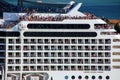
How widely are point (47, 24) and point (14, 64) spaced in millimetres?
3410

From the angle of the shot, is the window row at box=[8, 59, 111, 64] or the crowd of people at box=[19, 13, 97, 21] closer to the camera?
the window row at box=[8, 59, 111, 64]

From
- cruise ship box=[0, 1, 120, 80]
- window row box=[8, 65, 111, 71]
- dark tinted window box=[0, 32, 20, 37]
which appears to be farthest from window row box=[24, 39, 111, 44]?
window row box=[8, 65, 111, 71]

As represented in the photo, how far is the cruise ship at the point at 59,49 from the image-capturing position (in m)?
46.1

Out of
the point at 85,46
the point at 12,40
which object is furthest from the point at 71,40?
the point at 12,40

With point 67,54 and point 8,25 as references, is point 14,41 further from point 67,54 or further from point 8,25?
point 67,54

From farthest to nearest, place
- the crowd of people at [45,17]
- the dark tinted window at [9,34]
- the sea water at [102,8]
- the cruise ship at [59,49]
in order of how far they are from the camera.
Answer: the sea water at [102,8] < the crowd of people at [45,17] < the dark tinted window at [9,34] < the cruise ship at [59,49]

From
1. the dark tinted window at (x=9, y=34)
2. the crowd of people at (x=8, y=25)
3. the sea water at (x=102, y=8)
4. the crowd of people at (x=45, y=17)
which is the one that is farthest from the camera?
the sea water at (x=102, y=8)

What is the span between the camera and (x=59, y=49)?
46.2m

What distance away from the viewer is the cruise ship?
46.1 metres

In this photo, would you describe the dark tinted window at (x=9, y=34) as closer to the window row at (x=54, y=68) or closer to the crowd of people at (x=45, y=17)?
the crowd of people at (x=45, y=17)

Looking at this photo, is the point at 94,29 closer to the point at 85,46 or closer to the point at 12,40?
the point at 85,46

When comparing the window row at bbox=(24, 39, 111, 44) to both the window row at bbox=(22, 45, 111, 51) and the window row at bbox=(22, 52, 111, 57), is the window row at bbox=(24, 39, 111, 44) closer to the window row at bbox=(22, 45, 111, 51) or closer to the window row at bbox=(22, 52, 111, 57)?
the window row at bbox=(22, 45, 111, 51)

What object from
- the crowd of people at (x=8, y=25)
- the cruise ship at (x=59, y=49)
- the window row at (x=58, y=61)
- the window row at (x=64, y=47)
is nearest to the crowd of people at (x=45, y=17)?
the cruise ship at (x=59, y=49)

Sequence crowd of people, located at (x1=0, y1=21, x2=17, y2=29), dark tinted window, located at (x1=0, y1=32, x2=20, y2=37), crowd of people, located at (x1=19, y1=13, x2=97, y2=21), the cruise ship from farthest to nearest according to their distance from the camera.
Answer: crowd of people, located at (x1=19, y1=13, x2=97, y2=21) < crowd of people, located at (x1=0, y1=21, x2=17, y2=29) < dark tinted window, located at (x1=0, y1=32, x2=20, y2=37) < the cruise ship
